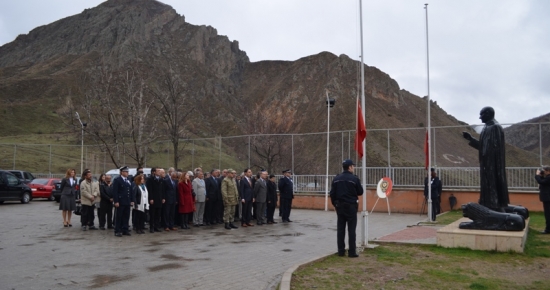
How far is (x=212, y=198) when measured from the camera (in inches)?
695

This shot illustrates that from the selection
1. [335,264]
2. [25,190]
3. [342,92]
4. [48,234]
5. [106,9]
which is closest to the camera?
[335,264]

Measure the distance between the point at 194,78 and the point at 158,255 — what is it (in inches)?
4712

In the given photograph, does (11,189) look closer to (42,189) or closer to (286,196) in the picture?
(42,189)

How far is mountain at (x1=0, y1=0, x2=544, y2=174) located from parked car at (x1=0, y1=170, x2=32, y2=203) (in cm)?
1729

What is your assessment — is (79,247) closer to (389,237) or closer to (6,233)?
(6,233)

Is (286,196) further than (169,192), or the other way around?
(286,196)

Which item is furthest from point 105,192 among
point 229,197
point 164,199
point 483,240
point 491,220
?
point 491,220

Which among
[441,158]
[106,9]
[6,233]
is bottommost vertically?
[6,233]

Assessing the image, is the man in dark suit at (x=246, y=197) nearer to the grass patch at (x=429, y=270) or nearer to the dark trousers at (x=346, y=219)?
the grass patch at (x=429, y=270)

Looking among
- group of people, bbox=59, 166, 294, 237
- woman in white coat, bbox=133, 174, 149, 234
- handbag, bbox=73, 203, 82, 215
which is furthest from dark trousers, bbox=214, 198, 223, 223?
handbag, bbox=73, 203, 82, 215

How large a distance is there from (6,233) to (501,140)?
1375 cm

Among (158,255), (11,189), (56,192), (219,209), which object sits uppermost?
(11,189)

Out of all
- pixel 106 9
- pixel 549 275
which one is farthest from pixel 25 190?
pixel 106 9

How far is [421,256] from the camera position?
33.0 feet
